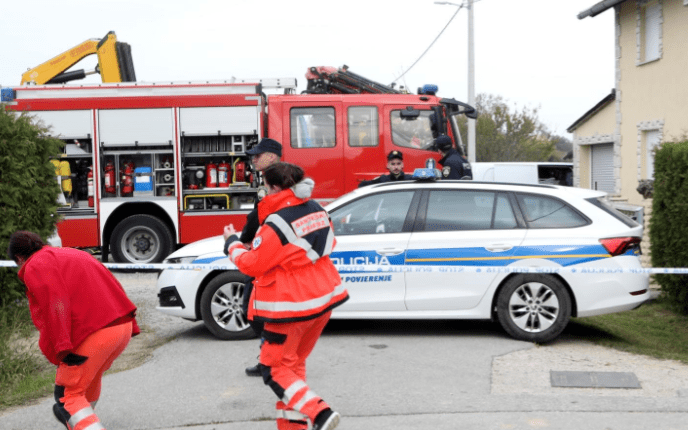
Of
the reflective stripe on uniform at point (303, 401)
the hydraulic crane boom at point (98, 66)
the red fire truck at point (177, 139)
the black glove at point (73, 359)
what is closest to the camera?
the black glove at point (73, 359)

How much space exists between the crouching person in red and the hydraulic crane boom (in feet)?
37.3

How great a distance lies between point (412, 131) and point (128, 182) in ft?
14.8

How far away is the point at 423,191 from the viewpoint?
7.76m

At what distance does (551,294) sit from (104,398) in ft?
12.7


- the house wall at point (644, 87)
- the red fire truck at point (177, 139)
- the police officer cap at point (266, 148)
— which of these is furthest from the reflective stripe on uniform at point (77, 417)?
the house wall at point (644, 87)

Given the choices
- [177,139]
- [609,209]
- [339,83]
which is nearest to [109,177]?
[177,139]

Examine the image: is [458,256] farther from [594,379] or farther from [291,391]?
[291,391]

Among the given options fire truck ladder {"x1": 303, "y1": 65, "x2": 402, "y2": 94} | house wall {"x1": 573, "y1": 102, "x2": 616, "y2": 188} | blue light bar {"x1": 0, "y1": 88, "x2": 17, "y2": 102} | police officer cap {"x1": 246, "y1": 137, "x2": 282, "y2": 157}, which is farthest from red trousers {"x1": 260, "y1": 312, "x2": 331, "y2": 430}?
house wall {"x1": 573, "y1": 102, "x2": 616, "y2": 188}

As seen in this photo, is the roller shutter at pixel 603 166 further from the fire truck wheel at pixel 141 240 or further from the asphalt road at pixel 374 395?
the asphalt road at pixel 374 395

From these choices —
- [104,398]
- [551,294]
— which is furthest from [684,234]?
[104,398]

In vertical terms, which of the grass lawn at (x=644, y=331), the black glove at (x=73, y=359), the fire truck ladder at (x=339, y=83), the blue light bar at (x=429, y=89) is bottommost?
the grass lawn at (x=644, y=331)

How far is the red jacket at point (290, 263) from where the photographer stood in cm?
457

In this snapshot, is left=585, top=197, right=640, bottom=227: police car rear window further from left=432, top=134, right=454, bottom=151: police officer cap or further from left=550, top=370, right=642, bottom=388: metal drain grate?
left=432, top=134, right=454, bottom=151: police officer cap

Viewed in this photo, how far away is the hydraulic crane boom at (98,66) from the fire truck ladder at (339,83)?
388cm
